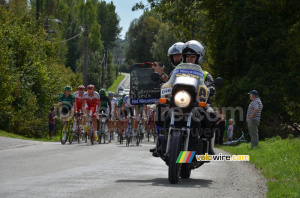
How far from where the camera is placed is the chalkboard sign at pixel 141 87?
30609 millimetres

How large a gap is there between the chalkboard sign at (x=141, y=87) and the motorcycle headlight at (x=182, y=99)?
69.0 ft

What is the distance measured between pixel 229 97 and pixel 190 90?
61.0ft

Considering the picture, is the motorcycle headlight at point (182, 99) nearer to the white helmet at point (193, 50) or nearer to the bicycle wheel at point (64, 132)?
the white helmet at point (193, 50)

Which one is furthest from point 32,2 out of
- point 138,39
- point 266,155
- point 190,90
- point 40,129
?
point 190,90

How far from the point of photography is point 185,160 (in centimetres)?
924

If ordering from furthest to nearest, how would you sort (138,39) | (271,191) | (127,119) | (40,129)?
(138,39) < (40,129) < (127,119) < (271,191)

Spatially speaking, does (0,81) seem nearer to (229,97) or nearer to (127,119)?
(127,119)

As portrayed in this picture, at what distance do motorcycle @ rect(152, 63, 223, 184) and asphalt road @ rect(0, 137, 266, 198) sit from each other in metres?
0.43

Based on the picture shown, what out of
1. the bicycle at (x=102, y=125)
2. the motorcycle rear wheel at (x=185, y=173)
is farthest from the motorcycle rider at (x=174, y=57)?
the bicycle at (x=102, y=125)

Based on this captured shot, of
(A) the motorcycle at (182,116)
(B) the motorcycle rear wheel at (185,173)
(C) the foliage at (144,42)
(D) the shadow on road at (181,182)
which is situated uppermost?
(C) the foliage at (144,42)

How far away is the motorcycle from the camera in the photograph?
29.9ft

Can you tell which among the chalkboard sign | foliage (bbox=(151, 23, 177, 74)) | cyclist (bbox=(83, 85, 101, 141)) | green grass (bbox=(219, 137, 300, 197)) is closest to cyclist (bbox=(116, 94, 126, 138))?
cyclist (bbox=(83, 85, 101, 141))

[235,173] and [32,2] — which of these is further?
[32,2]

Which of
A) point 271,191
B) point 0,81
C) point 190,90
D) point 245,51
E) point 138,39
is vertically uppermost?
point 138,39
